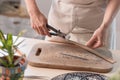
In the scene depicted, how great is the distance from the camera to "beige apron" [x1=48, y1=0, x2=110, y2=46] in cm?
147

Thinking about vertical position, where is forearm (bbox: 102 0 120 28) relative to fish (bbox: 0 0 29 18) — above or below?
above

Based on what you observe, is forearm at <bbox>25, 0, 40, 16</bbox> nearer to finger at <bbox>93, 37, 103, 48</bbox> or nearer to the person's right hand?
the person's right hand

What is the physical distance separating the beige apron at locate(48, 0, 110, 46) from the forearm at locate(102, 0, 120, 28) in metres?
0.10

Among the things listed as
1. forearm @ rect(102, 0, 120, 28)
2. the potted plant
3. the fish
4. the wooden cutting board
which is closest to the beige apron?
forearm @ rect(102, 0, 120, 28)

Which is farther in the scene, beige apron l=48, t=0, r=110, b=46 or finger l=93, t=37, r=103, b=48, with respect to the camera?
beige apron l=48, t=0, r=110, b=46

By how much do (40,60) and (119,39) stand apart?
126cm

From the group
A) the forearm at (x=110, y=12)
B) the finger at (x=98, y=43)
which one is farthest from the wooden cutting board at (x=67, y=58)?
the forearm at (x=110, y=12)

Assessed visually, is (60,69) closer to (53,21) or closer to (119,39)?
(53,21)

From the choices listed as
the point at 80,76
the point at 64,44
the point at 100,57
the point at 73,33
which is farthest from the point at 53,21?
the point at 80,76

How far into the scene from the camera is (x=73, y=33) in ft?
4.82

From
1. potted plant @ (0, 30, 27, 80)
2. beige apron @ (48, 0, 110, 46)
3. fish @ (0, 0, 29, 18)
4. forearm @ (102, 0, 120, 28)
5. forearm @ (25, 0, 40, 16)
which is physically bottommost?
fish @ (0, 0, 29, 18)

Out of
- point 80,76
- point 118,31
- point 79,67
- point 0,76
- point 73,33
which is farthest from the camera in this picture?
point 118,31

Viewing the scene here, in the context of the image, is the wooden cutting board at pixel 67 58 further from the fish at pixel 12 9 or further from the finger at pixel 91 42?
the fish at pixel 12 9

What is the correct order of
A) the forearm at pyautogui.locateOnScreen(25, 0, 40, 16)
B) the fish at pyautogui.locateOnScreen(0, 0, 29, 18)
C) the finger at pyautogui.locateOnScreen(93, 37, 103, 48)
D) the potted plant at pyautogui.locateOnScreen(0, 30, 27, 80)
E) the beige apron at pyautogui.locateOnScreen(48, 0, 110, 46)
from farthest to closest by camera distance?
1. the fish at pyautogui.locateOnScreen(0, 0, 29, 18)
2. the beige apron at pyautogui.locateOnScreen(48, 0, 110, 46)
3. the forearm at pyautogui.locateOnScreen(25, 0, 40, 16)
4. the finger at pyautogui.locateOnScreen(93, 37, 103, 48)
5. the potted plant at pyautogui.locateOnScreen(0, 30, 27, 80)
